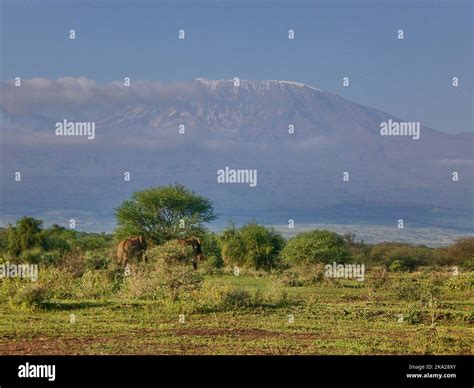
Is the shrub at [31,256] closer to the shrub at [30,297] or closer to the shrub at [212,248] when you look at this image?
the shrub at [212,248]

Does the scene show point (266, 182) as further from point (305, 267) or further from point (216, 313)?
point (216, 313)

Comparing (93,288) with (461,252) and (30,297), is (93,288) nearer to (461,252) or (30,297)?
(30,297)

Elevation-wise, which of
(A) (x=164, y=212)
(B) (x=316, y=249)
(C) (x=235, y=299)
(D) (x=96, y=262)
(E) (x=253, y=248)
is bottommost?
(C) (x=235, y=299)

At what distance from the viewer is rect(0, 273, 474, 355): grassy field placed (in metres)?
12.5

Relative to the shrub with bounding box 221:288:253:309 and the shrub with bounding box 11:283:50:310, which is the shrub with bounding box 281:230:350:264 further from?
the shrub with bounding box 11:283:50:310

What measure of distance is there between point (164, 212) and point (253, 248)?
340 centimetres

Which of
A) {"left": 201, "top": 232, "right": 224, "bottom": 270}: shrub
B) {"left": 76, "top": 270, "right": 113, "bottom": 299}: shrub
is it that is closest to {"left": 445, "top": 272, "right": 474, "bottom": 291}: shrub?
{"left": 76, "top": 270, "right": 113, "bottom": 299}: shrub

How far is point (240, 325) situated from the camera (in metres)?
14.0

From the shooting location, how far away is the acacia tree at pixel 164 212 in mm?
27766

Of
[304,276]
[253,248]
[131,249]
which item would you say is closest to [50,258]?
[131,249]

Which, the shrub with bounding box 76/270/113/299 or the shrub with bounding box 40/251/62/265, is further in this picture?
the shrub with bounding box 40/251/62/265

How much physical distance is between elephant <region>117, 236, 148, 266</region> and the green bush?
3948 millimetres

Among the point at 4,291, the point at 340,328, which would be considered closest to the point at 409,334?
the point at 340,328

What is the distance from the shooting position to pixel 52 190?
66.2ft
